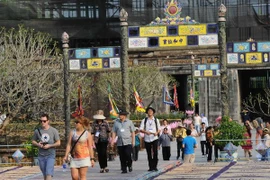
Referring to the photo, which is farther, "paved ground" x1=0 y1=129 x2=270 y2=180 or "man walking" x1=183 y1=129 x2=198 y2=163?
"man walking" x1=183 y1=129 x2=198 y2=163

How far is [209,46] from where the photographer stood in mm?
27562

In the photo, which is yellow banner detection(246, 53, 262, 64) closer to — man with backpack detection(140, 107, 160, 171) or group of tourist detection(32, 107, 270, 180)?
group of tourist detection(32, 107, 270, 180)

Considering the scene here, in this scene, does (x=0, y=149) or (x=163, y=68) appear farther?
(x=163, y=68)

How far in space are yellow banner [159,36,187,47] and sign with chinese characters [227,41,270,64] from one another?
1.50 metres

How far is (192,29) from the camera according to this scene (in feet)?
90.2

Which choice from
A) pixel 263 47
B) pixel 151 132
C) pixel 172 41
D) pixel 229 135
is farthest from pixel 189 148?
pixel 151 132

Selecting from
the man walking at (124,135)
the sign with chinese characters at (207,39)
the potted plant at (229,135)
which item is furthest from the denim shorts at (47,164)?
the sign with chinese characters at (207,39)

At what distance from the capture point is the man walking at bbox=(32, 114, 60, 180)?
1589cm

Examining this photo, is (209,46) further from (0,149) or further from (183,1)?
(183,1)

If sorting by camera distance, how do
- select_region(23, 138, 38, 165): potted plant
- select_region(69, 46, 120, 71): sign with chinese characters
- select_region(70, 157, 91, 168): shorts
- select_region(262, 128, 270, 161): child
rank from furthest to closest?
select_region(69, 46, 120, 71): sign with chinese characters < select_region(23, 138, 38, 165): potted plant < select_region(262, 128, 270, 161): child < select_region(70, 157, 91, 168): shorts

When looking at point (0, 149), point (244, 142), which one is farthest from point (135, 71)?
point (244, 142)

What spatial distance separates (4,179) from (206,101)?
4201 cm

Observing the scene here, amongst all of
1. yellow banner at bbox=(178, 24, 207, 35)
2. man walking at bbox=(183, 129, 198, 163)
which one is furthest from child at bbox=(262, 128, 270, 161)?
yellow banner at bbox=(178, 24, 207, 35)

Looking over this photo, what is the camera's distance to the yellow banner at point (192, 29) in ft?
89.8
